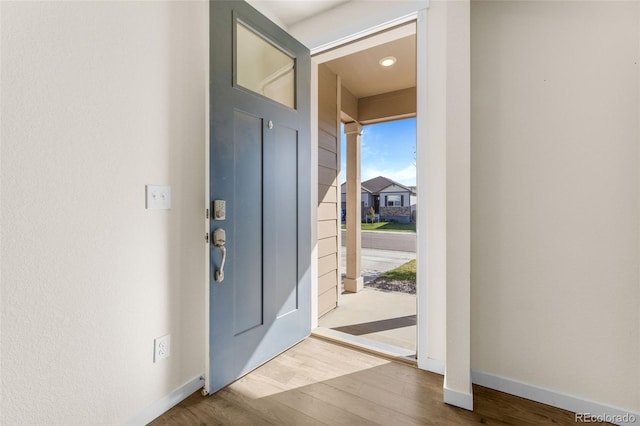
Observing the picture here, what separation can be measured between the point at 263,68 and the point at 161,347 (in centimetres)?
185

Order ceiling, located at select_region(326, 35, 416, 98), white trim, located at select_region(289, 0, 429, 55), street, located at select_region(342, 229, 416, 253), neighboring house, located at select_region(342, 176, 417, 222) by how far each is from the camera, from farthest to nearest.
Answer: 1. street, located at select_region(342, 229, 416, 253)
2. neighboring house, located at select_region(342, 176, 417, 222)
3. ceiling, located at select_region(326, 35, 416, 98)
4. white trim, located at select_region(289, 0, 429, 55)

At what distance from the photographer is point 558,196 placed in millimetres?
1554

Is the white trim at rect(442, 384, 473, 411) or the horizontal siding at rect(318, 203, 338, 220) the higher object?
the horizontal siding at rect(318, 203, 338, 220)

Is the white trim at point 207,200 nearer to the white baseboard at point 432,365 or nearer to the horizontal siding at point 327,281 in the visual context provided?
the white baseboard at point 432,365

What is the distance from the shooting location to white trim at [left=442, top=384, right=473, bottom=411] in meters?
1.51

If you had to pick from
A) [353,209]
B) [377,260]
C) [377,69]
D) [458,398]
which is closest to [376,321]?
[458,398]

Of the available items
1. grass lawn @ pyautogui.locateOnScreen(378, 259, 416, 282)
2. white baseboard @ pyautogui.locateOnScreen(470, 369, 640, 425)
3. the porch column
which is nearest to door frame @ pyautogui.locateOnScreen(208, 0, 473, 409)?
white baseboard @ pyautogui.locateOnScreen(470, 369, 640, 425)

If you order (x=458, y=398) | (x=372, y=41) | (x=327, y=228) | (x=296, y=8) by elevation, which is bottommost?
(x=458, y=398)

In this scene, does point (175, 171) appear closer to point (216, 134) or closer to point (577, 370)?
point (216, 134)

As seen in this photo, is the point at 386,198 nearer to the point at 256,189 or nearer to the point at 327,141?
the point at 327,141

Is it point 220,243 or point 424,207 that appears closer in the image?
point 220,243

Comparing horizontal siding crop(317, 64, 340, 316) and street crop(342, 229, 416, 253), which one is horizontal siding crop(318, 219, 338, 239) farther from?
street crop(342, 229, 416, 253)

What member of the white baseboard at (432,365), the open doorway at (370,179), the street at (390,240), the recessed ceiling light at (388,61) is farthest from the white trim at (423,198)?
the street at (390,240)

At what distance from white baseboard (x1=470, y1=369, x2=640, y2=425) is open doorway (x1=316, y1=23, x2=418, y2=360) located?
50 cm
